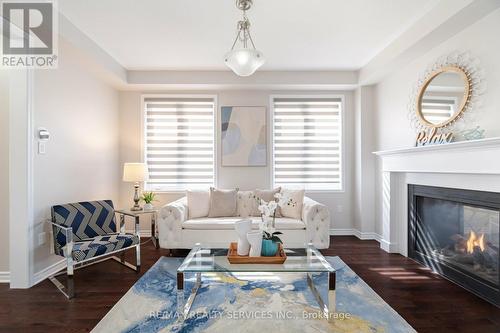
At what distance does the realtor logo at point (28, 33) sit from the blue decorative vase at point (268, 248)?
9.49ft

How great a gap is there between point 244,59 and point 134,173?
2.56m

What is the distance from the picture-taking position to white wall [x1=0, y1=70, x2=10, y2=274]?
288cm

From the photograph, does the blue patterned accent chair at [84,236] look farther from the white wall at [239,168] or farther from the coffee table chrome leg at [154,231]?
Result: the white wall at [239,168]

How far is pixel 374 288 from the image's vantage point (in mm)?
2725

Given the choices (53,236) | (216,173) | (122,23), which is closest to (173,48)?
(122,23)

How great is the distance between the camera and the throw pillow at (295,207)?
3922 millimetres

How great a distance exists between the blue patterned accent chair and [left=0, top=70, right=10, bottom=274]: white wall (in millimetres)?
508

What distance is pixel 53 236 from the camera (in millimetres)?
2881

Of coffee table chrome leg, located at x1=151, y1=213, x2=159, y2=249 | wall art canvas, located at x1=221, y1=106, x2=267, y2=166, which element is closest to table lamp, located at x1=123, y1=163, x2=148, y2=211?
coffee table chrome leg, located at x1=151, y1=213, x2=159, y2=249

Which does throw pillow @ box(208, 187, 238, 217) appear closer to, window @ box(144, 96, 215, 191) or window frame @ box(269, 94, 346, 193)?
window @ box(144, 96, 215, 191)

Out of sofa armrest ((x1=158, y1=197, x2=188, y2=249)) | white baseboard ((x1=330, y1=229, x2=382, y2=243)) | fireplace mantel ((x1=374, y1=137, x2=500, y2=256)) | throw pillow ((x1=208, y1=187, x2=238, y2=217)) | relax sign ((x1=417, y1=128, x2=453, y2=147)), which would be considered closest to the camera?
fireplace mantel ((x1=374, y1=137, x2=500, y2=256))

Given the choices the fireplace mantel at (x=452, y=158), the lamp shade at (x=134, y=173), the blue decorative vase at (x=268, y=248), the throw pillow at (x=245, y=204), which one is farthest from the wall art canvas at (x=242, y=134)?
the blue decorative vase at (x=268, y=248)

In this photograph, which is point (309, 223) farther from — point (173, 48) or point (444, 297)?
point (173, 48)

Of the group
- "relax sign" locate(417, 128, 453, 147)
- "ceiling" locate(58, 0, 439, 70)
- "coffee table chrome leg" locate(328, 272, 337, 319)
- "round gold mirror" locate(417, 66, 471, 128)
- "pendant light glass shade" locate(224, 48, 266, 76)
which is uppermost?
"ceiling" locate(58, 0, 439, 70)
